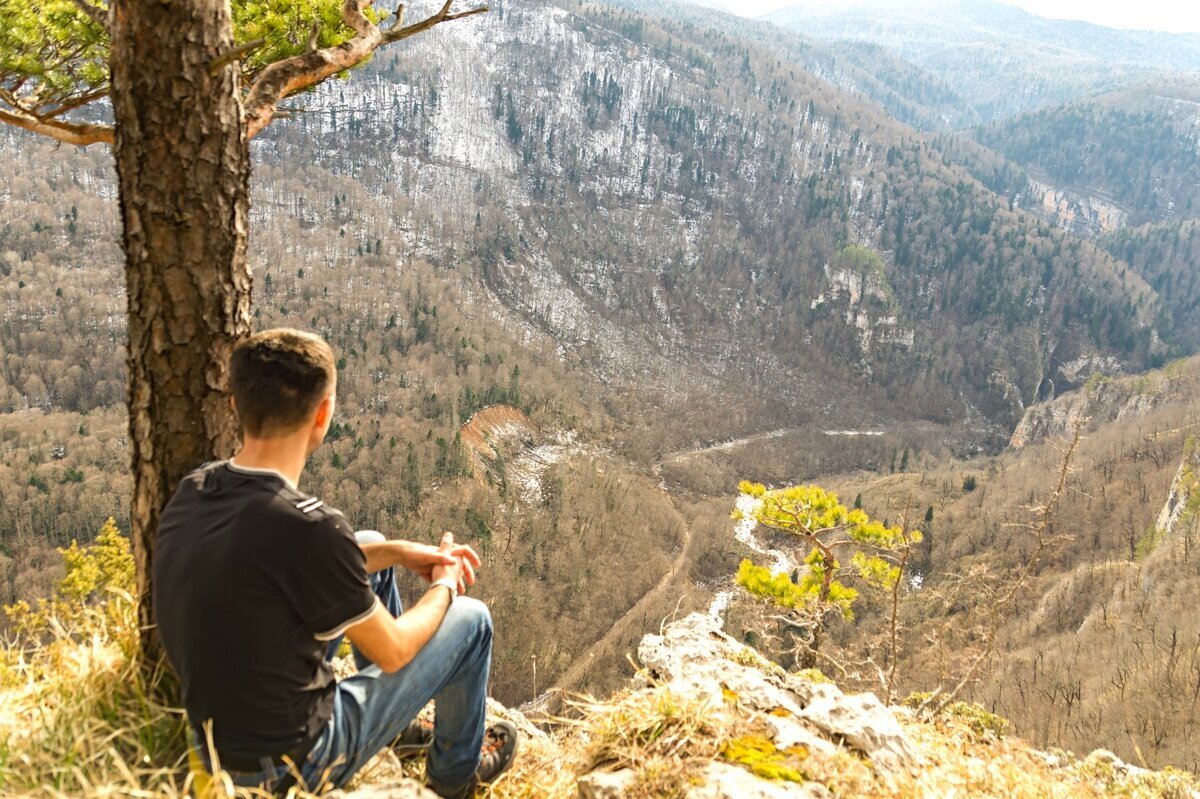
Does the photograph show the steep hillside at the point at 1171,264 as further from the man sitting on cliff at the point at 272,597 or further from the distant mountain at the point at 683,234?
the man sitting on cliff at the point at 272,597

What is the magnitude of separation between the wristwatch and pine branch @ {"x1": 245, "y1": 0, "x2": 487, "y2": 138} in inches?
78.2

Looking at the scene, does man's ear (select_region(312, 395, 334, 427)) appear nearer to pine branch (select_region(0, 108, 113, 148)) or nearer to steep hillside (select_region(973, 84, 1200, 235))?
pine branch (select_region(0, 108, 113, 148))

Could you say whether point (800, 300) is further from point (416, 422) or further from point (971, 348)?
point (416, 422)

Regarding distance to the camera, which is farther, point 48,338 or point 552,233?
point 552,233

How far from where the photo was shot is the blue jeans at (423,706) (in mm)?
2592

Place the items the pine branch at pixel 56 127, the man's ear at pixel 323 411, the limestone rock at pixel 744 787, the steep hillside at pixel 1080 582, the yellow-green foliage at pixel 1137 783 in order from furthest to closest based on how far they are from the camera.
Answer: the steep hillside at pixel 1080 582, the yellow-green foliage at pixel 1137 783, the pine branch at pixel 56 127, the limestone rock at pixel 744 787, the man's ear at pixel 323 411

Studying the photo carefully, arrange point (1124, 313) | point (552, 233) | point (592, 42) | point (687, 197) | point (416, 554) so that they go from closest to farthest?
point (416, 554) → point (1124, 313) → point (552, 233) → point (687, 197) → point (592, 42)

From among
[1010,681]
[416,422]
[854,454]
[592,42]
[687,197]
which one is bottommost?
[854,454]

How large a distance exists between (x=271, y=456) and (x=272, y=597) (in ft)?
1.48

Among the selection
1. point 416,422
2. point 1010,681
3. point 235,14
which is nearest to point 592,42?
point 416,422

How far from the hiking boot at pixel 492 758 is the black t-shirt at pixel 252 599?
995 mm

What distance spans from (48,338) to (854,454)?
90431mm

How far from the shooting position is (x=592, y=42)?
155m

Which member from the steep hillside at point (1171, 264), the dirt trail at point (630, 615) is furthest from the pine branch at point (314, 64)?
the steep hillside at point (1171, 264)
